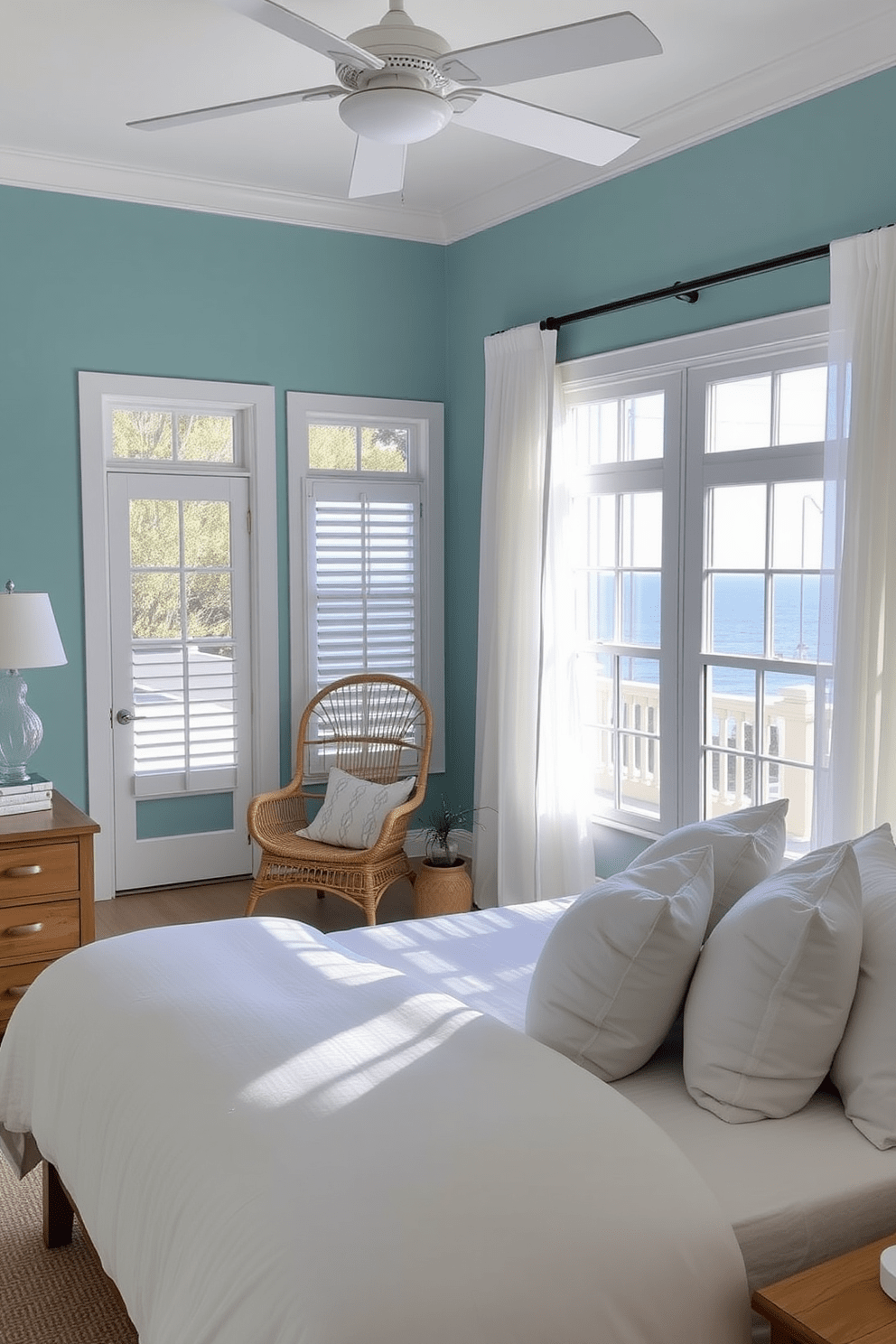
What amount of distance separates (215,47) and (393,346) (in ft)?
6.79

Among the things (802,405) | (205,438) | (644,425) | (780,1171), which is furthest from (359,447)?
(780,1171)

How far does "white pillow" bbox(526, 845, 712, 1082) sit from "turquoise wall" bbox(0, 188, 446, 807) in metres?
3.26

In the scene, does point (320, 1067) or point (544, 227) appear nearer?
point (320, 1067)

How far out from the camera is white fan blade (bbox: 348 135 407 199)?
10.5ft

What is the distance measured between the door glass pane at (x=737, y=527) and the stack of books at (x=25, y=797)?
2361mm

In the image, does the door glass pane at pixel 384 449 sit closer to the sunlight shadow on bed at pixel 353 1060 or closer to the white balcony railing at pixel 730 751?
the white balcony railing at pixel 730 751

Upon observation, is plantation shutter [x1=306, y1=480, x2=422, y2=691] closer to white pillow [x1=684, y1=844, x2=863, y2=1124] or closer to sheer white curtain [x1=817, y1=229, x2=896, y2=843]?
sheer white curtain [x1=817, y1=229, x2=896, y2=843]

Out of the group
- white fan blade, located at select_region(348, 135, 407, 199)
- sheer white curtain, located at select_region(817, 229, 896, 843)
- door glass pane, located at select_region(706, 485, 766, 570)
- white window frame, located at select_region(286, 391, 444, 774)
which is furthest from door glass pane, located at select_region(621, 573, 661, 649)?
white fan blade, located at select_region(348, 135, 407, 199)

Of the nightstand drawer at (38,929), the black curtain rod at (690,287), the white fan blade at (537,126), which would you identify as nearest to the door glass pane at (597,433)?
the black curtain rod at (690,287)

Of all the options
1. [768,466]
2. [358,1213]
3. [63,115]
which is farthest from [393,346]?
[358,1213]

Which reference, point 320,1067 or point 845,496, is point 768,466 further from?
point 320,1067

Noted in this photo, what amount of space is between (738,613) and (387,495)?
6.94 ft

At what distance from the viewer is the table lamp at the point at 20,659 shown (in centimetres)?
376

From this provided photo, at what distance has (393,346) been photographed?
5.51 meters
